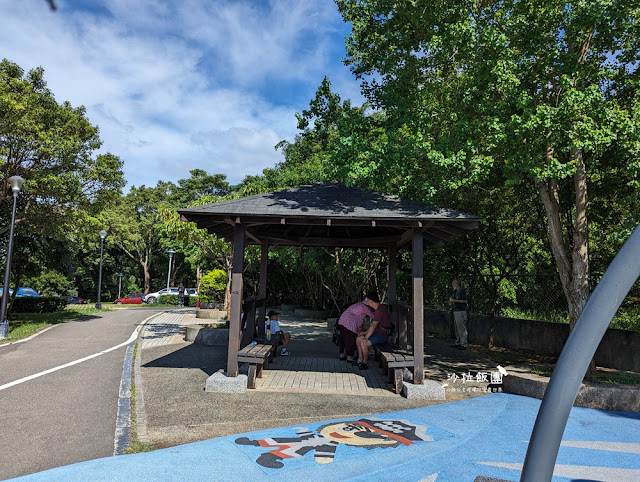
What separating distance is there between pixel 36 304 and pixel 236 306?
19.7m

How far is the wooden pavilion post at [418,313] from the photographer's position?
24.2 ft

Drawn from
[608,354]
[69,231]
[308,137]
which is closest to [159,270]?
[69,231]

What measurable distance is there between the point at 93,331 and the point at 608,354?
1553 centimetres

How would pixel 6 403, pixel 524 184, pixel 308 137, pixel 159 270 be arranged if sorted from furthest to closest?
1. pixel 159 270
2. pixel 524 184
3. pixel 308 137
4. pixel 6 403

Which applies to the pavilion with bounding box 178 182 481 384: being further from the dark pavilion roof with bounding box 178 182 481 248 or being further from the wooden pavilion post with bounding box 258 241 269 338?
the wooden pavilion post with bounding box 258 241 269 338

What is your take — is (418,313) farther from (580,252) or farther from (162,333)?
(162,333)

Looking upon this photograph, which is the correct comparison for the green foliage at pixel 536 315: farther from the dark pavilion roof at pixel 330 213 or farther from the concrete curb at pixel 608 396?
the concrete curb at pixel 608 396

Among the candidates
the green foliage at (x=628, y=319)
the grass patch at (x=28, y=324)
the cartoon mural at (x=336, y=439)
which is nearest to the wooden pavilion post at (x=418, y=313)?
the cartoon mural at (x=336, y=439)

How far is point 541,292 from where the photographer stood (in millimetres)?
12148

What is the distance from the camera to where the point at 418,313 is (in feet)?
25.2

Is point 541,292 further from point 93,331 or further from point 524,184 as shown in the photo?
point 93,331

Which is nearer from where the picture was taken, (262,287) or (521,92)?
(521,92)

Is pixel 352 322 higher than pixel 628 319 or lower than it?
lower

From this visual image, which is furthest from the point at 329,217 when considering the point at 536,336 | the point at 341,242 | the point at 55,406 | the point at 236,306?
the point at 536,336
